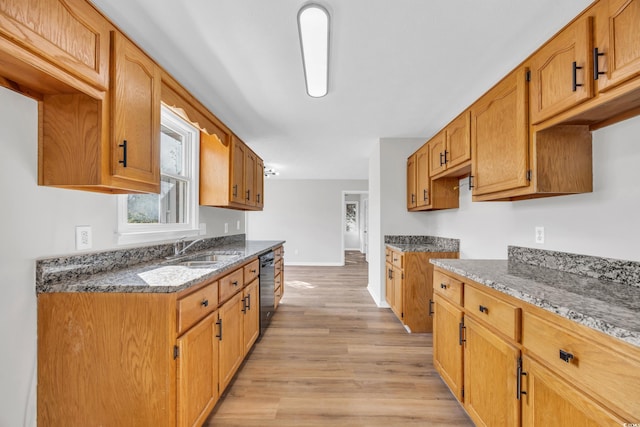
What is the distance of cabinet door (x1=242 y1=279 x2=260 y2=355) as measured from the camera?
2246 millimetres

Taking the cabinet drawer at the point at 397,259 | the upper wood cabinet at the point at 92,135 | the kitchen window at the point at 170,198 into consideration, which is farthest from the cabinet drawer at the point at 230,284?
the cabinet drawer at the point at 397,259

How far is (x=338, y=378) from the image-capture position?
210cm

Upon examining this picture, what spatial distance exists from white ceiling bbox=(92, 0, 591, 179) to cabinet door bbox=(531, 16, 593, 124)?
0.30 metres

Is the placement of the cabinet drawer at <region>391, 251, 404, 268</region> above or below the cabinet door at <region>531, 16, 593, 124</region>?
below

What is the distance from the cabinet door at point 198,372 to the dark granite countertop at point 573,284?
1.53 metres

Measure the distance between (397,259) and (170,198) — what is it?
8.32 feet

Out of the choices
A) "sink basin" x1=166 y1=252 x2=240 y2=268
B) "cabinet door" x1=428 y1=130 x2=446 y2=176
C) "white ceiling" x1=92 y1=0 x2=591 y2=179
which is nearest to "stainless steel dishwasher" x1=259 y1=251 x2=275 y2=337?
"sink basin" x1=166 y1=252 x2=240 y2=268

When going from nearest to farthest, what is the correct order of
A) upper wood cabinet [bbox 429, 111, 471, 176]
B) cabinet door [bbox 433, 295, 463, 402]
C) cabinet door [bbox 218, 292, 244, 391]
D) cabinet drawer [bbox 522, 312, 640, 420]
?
cabinet drawer [bbox 522, 312, 640, 420] → cabinet door [bbox 433, 295, 463, 402] → cabinet door [bbox 218, 292, 244, 391] → upper wood cabinet [bbox 429, 111, 471, 176]

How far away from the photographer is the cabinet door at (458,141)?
2.20m

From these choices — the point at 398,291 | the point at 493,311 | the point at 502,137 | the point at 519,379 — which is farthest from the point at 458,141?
the point at 519,379

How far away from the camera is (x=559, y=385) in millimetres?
958

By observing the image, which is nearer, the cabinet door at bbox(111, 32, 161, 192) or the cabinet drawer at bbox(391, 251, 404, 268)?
the cabinet door at bbox(111, 32, 161, 192)

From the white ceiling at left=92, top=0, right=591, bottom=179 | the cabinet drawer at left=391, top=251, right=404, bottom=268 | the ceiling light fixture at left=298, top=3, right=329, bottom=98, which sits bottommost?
the cabinet drawer at left=391, top=251, right=404, bottom=268

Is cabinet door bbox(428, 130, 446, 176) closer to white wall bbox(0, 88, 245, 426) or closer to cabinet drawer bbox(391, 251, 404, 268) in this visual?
cabinet drawer bbox(391, 251, 404, 268)
